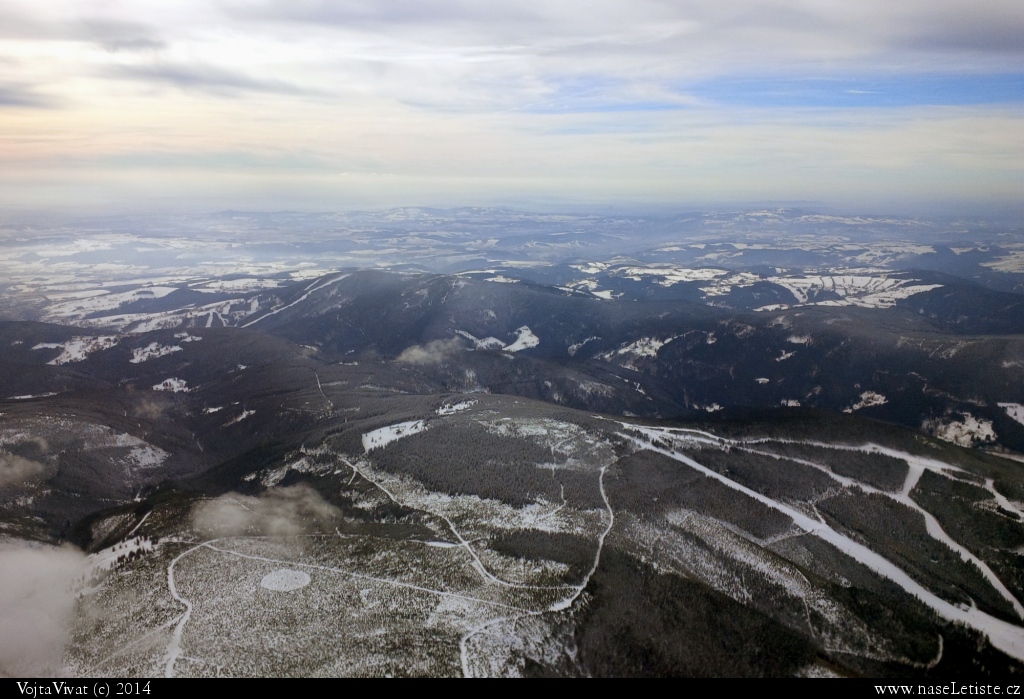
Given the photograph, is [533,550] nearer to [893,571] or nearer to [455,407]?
[893,571]

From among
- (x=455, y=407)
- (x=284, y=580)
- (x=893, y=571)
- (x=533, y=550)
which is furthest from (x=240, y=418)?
(x=893, y=571)

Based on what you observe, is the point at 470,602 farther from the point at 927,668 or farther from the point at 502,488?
the point at 927,668

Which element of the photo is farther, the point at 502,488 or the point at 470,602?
the point at 502,488

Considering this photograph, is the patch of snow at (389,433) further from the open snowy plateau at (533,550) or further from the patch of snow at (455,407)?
the patch of snow at (455,407)

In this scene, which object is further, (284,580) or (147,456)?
(147,456)

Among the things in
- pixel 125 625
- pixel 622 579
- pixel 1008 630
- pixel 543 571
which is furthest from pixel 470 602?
pixel 1008 630

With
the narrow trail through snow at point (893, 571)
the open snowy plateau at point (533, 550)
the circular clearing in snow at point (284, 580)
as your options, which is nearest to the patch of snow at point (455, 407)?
the open snowy plateau at point (533, 550)

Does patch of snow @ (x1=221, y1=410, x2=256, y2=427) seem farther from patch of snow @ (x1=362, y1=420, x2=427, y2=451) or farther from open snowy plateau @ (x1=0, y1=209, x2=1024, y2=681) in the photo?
patch of snow @ (x1=362, y1=420, x2=427, y2=451)
